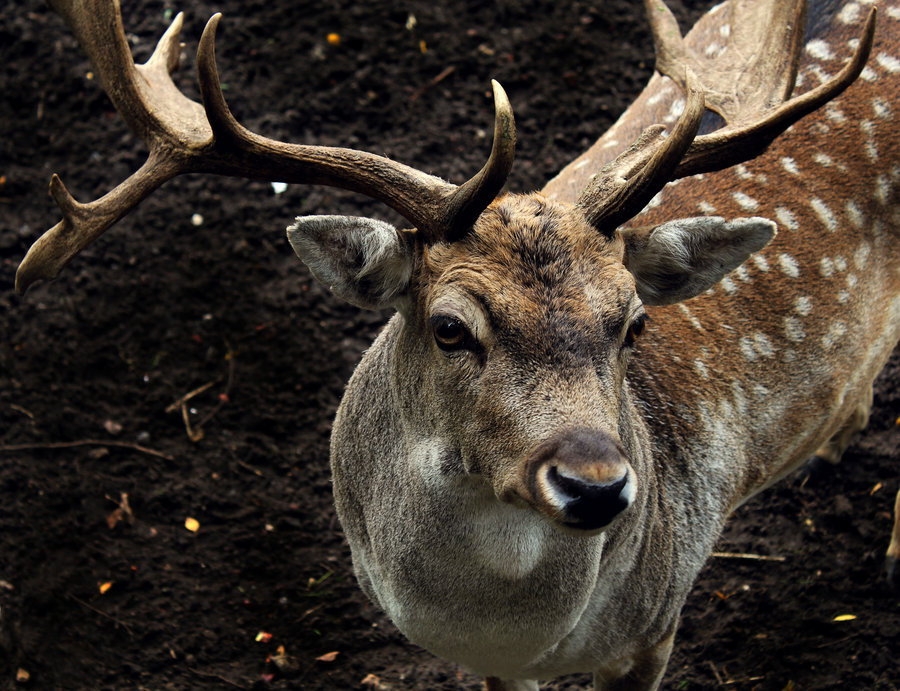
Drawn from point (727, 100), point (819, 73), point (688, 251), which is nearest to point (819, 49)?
point (819, 73)

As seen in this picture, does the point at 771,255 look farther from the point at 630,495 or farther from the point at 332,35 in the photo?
the point at 332,35

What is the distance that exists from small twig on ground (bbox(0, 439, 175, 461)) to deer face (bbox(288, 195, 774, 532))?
2044 millimetres

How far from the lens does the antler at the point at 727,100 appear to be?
2.01 meters

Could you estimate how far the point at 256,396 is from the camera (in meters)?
4.04

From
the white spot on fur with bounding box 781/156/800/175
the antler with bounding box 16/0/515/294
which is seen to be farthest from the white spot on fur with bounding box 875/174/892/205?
the antler with bounding box 16/0/515/294

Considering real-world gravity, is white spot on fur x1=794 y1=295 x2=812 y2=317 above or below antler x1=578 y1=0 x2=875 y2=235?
below

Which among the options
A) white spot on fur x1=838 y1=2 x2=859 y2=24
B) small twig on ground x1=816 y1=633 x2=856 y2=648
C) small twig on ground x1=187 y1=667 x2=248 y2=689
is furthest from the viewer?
small twig on ground x1=816 y1=633 x2=856 y2=648

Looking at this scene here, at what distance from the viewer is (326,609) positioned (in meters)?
3.54

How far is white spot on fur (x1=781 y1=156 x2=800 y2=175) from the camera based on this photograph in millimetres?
2893

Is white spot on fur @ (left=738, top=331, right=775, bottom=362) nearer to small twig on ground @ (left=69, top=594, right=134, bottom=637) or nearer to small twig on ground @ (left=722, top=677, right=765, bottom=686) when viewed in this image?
small twig on ground @ (left=722, top=677, right=765, bottom=686)

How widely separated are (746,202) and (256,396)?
2254 millimetres

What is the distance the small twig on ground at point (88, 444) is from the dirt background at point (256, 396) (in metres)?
0.01

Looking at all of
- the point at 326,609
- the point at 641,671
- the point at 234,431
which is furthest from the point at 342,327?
the point at 641,671

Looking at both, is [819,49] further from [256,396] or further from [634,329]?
[256,396]
